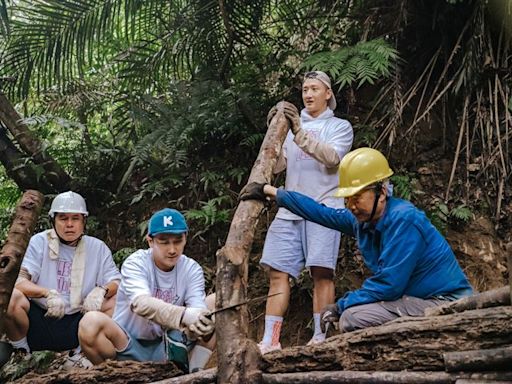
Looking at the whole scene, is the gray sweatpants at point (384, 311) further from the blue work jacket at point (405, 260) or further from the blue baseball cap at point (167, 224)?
the blue baseball cap at point (167, 224)

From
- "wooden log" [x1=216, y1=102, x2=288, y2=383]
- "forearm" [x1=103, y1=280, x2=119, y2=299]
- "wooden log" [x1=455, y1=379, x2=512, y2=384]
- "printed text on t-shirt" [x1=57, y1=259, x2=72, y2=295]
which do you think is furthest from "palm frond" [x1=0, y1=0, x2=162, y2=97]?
"wooden log" [x1=455, y1=379, x2=512, y2=384]

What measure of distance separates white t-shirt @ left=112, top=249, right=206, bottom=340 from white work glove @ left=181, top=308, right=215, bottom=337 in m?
0.44

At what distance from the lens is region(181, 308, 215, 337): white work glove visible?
4172 millimetres

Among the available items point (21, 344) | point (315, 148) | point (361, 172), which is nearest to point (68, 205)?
point (21, 344)

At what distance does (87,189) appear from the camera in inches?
328

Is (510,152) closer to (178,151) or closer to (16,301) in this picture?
(178,151)

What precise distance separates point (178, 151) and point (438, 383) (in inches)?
189

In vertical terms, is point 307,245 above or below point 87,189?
below

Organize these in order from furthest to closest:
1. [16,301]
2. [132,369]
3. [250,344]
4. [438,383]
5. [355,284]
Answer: [355,284] → [16,301] → [132,369] → [250,344] → [438,383]

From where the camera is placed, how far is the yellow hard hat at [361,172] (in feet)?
13.1

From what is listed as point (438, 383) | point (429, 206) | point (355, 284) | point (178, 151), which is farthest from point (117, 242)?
point (438, 383)

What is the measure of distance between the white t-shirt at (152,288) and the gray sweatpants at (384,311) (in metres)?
1.16

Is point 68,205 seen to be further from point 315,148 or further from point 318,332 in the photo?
point 318,332

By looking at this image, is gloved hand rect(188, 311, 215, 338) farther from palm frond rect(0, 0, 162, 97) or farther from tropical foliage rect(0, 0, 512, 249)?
palm frond rect(0, 0, 162, 97)
